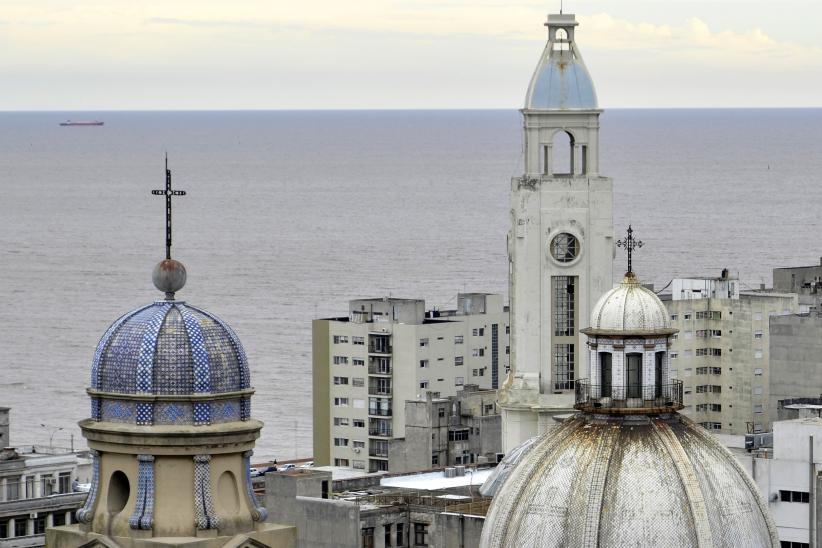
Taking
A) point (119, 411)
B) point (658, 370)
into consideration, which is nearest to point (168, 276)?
point (119, 411)

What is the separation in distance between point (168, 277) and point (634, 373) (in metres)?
14.7

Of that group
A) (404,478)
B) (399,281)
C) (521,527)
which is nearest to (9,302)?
(399,281)

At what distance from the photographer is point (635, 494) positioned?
4641 centimetres

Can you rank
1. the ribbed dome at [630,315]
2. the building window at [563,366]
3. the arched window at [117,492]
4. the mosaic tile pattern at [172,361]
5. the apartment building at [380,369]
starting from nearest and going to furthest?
1. the mosaic tile pattern at [172,361]
2. the arched window at [117,492]
3. the ribbed dome at [630,315]
4. the building window at [563,366]
5. the apartment building at [380,369]

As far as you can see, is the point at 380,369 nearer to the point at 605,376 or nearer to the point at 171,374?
the point at 605,376

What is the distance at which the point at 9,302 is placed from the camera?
187 meters

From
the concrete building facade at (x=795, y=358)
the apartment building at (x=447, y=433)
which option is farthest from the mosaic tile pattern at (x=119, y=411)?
the concrete building facade at (x=795, y=358)

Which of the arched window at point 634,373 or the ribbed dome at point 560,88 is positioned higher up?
the ribbed dome at point 560,88

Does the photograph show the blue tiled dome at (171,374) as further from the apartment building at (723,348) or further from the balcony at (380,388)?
the apartment building at (723,348)

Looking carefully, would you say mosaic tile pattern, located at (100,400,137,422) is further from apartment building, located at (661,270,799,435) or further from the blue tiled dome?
apartment building, located at (661,270,799,435)

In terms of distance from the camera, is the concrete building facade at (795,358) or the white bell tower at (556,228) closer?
the white bell tower at (556,228)

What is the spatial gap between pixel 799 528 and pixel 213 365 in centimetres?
4338

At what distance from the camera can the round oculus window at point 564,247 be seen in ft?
260

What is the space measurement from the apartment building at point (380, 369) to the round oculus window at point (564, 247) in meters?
39.0
